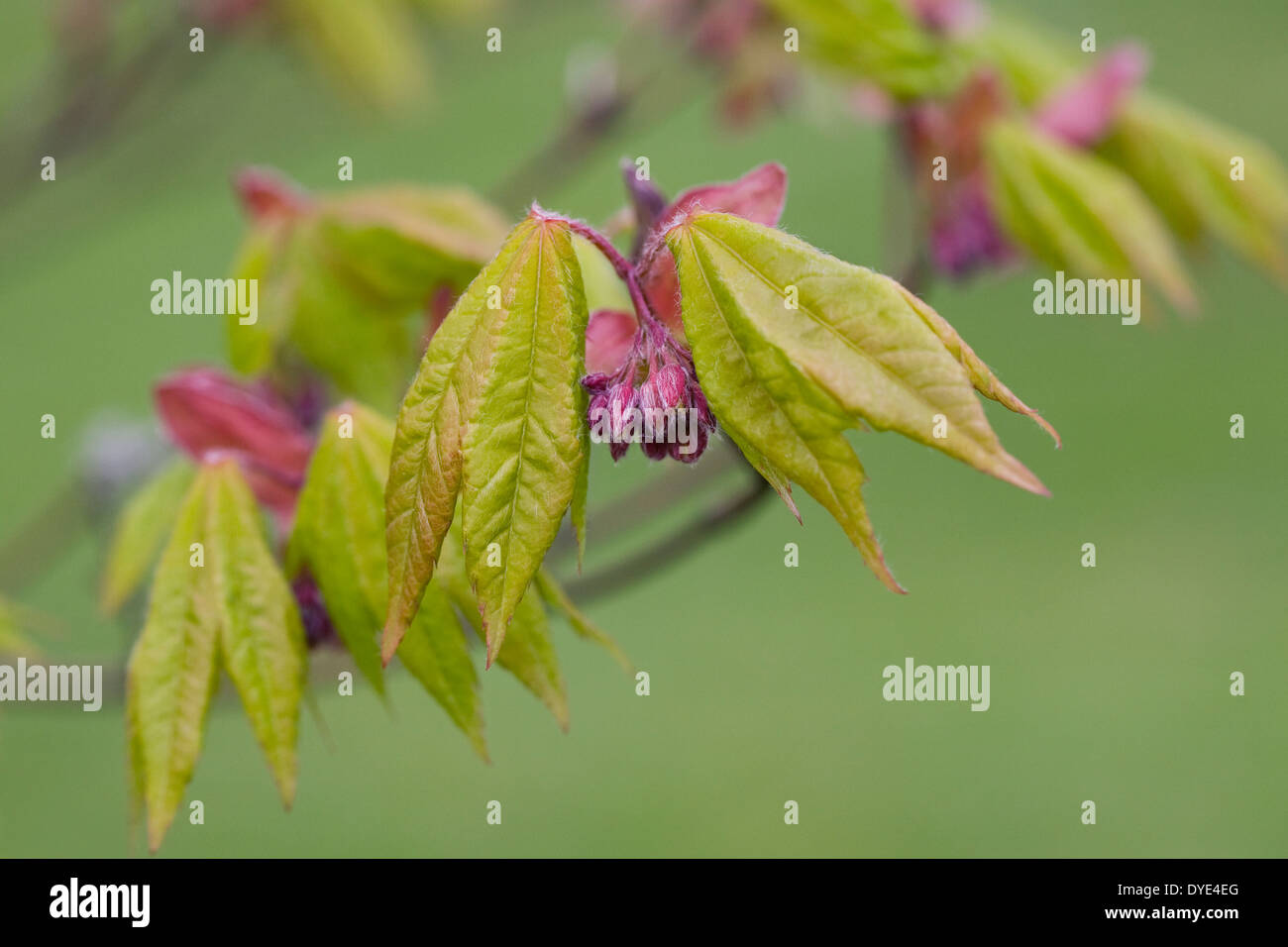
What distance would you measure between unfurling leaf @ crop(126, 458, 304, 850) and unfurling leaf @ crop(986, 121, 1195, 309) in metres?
0.87

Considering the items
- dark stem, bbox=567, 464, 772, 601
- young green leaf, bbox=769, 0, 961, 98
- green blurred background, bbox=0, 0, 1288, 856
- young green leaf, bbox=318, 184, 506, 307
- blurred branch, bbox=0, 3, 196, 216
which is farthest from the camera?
green blurred background, bbox=0, 0, 1288, 856

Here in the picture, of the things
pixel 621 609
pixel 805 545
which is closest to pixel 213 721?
pixel 621 609

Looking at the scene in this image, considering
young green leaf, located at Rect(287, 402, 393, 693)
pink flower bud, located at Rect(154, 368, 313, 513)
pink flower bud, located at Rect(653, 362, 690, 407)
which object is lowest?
young green leaf, located at Rect(287, 402, 393, 693)

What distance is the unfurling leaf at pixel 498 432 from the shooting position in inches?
31.0

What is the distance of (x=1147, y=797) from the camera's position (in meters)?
3.52

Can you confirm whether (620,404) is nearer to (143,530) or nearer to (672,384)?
(672,384)

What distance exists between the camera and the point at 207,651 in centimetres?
100

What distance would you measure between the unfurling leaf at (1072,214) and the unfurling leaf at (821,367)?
655 mm

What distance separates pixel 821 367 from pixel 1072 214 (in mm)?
739

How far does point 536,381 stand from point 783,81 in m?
1.20

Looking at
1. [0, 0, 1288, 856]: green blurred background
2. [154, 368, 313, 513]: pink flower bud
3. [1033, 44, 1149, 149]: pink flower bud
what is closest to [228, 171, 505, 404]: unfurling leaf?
[154, 368, 313, 513]: pink flower bud

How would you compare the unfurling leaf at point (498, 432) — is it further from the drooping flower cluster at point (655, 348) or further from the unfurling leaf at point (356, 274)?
the unfurling leaf at point (356, 274)

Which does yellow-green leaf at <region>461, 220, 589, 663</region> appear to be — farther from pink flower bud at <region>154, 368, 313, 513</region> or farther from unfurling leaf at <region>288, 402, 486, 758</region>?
pink flower bud at <region>154, 368, 313, 513</region>

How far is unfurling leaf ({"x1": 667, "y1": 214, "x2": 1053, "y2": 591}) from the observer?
28.9 inches
